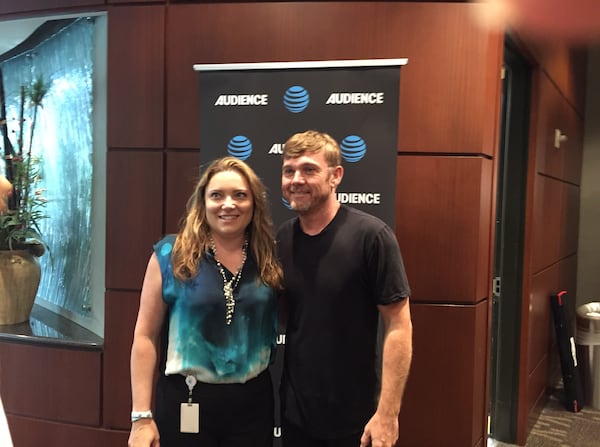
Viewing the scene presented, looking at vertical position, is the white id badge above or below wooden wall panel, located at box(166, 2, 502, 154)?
below

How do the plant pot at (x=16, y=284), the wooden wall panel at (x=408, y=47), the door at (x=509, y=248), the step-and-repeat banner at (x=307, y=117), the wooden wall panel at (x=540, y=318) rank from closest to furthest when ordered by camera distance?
the step-and-repeat banner at (x=307, y=117), the wooden wall panel at (x=408, y=47), the plant pot at (x=16, y=284), the door at (x=509, y=248), the wooden wall panel at (x=540, y=318)

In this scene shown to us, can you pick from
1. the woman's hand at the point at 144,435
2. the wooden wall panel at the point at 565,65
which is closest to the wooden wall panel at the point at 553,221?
the wooden wall panel at the point at 565,65

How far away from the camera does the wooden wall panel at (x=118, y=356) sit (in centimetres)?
254

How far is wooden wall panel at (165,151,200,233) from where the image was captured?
2443mm

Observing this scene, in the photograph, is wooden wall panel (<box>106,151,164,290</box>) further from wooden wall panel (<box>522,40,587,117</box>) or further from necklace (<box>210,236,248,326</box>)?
wooden wall panel (<box>522,40,587,117</box>)

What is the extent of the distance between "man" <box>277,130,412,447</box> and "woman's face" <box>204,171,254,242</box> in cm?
15

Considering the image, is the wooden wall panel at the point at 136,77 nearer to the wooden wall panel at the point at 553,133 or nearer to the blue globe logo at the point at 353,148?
the blue globe logo at the point at 353,148

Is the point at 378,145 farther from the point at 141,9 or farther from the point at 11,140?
the point at 11,140

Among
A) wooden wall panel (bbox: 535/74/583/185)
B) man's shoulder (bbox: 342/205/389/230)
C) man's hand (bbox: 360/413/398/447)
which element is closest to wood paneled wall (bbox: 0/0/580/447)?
man's shoulder (bbox: 342/205/389/230)

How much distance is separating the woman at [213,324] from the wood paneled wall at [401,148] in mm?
920

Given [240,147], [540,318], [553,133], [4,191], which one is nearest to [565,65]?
[553,133]

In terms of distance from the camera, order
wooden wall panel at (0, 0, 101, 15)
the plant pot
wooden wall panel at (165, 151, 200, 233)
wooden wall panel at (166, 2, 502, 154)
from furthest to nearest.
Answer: the plant pot
wooden wall panel at (0, 0, 101, 15)
wooden wall panel at (165, 151, 200, 233)
wooden wall panel at (166, 2, 502, 154)

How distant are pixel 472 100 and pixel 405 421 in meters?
1.55

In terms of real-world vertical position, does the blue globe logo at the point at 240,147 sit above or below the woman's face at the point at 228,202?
above
